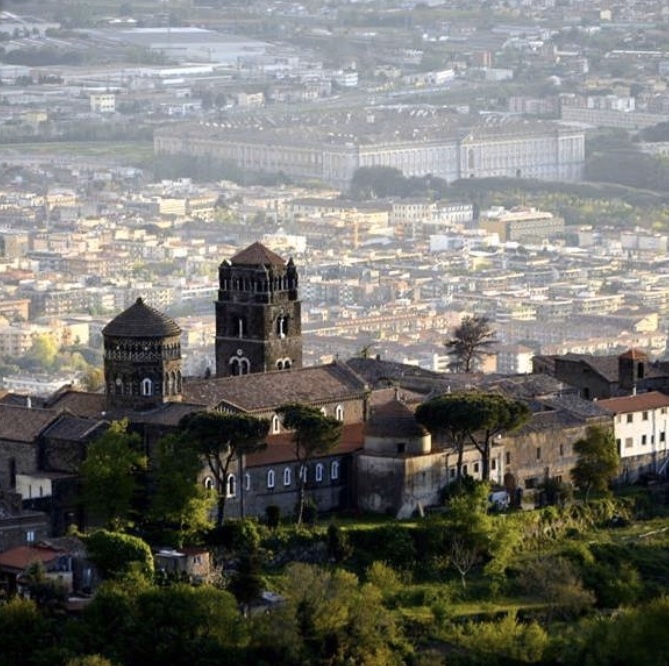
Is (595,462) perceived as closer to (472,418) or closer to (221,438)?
(472,418)

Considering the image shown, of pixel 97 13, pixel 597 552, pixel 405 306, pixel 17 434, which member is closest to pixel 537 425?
pixel 597 552

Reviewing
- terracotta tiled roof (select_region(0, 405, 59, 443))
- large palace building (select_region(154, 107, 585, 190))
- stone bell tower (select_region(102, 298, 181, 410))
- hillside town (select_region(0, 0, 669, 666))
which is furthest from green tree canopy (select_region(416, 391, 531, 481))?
large palace building (select_region(154, 107, 585, 190))

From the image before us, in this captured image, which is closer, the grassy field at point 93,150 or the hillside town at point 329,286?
the hillside town at point 329,286

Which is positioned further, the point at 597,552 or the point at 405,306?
the point at 405,306

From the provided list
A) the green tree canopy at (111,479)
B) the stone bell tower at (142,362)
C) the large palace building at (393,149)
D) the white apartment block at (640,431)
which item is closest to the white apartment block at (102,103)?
the large palace building at (393,149)

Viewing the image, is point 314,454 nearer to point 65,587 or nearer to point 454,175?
point 65,587

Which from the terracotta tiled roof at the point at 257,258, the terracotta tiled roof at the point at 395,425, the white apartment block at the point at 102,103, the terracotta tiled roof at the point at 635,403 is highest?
the terracotta tiled roof at the point at 257,258

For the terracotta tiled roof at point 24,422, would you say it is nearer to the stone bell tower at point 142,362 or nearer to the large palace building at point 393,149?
the stone bell tower at point 142,362

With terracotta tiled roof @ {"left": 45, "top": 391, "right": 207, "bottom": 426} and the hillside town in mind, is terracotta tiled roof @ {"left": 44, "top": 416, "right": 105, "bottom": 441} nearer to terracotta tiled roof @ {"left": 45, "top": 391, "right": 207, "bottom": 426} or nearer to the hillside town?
the hillside town
